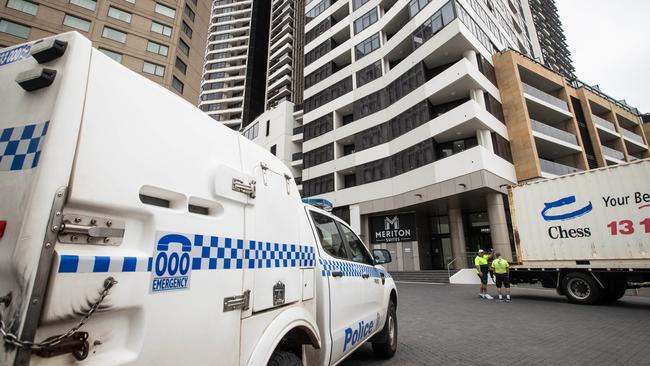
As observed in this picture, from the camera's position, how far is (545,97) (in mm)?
23969

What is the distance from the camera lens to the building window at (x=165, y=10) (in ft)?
99.6

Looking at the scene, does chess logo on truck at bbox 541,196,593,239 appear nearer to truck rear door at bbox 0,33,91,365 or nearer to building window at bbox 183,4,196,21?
truck rear door at bbox 0,33,91,365

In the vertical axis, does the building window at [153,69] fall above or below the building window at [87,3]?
below

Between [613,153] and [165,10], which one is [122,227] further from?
[613,153]

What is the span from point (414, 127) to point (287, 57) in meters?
38.0

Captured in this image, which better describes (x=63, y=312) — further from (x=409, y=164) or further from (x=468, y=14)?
(x=468, y=14)

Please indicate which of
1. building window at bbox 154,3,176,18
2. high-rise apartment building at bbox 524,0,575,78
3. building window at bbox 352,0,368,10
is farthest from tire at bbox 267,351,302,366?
high-rise apartment building at bbox 524,0,575,78

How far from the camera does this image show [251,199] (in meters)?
2.18

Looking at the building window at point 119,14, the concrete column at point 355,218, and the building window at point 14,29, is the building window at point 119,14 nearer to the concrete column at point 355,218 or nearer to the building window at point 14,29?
the building window at point 14,29

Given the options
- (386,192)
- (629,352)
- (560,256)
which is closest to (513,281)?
(560,256)

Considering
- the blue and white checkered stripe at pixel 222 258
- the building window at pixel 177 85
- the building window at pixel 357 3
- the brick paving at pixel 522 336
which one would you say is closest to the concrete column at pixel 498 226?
the brick paving at pixel 522 336

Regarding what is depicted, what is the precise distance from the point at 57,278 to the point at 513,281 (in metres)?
12.9

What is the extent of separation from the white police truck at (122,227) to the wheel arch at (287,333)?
1 centimetres

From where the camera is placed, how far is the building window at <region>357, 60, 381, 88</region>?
28359mm
